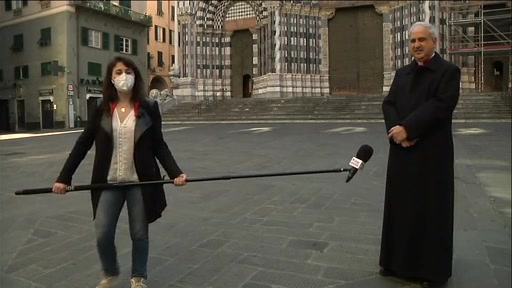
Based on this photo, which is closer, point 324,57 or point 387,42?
point 387,42

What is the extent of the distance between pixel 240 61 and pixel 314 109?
415 inches

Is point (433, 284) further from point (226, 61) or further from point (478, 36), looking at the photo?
point (226, 61)

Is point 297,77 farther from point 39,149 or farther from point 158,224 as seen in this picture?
point 158,224

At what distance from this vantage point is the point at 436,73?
102 inches

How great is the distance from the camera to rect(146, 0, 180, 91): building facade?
141 feet

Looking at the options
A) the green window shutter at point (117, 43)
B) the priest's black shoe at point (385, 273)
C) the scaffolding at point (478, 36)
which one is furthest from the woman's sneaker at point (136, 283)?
the green window shutter at point (117, 43)

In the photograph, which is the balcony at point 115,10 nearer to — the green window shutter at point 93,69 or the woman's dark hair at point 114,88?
the green window shutter at point 93,69

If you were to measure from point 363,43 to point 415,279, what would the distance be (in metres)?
24.6

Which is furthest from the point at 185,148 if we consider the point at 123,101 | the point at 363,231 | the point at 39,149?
the point at 123,101

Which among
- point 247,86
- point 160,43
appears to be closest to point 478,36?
point 247,86

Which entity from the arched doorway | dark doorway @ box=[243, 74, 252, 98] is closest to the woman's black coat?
dark doorway @ box=[243, 74, 252, 98]

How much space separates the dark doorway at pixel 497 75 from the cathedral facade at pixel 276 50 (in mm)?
5788

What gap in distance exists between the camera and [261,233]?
404 centimetres

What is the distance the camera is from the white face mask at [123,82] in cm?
260
